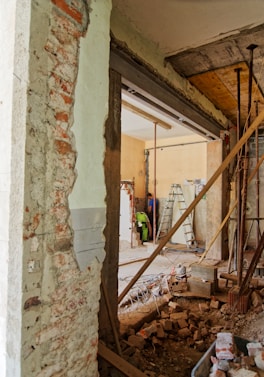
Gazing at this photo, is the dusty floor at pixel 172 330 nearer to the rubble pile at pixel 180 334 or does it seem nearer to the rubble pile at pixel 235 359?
the rubble pile at pixel 180 334

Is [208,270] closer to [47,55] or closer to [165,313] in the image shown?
[165,313]

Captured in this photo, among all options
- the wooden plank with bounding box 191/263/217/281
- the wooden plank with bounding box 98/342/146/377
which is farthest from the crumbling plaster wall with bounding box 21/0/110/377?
the wooden plank with bounding box 191/263/217/281

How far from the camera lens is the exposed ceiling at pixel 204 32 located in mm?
2180

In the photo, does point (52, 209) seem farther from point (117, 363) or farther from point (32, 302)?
point (117, 363)

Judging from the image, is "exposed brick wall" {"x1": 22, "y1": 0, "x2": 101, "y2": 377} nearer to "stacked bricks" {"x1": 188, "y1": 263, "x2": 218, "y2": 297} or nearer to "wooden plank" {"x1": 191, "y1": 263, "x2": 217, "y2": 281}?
"stacked bricks" {"x1": 188, "y1": 263, "x2": 218, "y2": 297}

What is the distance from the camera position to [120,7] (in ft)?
7.18

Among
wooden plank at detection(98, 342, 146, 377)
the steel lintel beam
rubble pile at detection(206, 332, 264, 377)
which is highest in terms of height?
the steel lintel beam

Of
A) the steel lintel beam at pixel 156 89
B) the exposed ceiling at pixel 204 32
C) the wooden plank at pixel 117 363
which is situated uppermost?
the exposed ceiling at pixel 204 32

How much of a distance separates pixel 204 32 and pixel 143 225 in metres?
6.24

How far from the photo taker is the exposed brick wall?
3.75 feet

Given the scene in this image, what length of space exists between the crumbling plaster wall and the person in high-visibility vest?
662cm

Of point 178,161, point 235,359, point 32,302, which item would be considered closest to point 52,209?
point 32,302

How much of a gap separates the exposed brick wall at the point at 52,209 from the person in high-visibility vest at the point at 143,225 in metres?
6.63

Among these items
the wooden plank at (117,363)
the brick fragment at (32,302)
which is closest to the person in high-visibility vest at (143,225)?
the wooden plank at (117,363)
